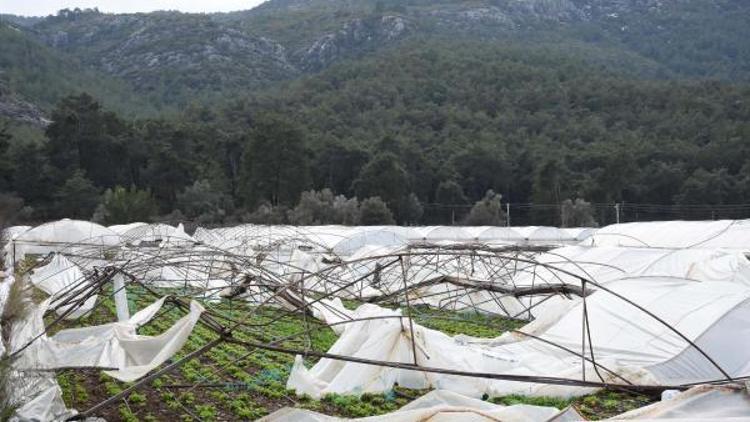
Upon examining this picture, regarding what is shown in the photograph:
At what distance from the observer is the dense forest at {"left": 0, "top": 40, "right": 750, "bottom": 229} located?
46.8 metres

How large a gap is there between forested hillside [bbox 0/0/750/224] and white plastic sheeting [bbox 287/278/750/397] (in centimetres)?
3449

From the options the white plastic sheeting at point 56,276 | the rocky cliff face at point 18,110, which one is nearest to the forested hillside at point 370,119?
the rocky cliff face at point 18,110

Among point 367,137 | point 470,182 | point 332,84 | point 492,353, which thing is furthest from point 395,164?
point 492,353

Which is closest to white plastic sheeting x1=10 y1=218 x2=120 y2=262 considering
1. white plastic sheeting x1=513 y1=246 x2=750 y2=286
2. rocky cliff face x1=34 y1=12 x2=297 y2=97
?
white plastic sheeting x1=513 y1=246 x2=750 y2=286

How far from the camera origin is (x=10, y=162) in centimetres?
4522

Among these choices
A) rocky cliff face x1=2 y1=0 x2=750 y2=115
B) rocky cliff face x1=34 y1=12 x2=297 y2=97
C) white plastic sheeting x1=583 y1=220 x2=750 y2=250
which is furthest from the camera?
rocky cliff face x1=2 y1=0 x2=750 y2=115

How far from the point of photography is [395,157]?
169 ft

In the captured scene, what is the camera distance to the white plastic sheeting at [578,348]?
337 inches

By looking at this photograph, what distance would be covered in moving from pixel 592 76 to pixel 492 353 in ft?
242

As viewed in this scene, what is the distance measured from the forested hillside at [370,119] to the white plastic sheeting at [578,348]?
113 feet

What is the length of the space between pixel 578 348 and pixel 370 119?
204 ft

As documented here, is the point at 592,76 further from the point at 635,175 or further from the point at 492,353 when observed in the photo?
the point at 492,353

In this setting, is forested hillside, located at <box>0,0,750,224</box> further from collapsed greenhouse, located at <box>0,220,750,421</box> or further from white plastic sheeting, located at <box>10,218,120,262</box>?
collapsed greenhouse, located at <box>0,220,750,421</box>

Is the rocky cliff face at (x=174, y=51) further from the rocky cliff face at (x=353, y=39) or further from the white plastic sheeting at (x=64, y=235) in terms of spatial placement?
the white plastic sheeting at (x=64, y=235)
